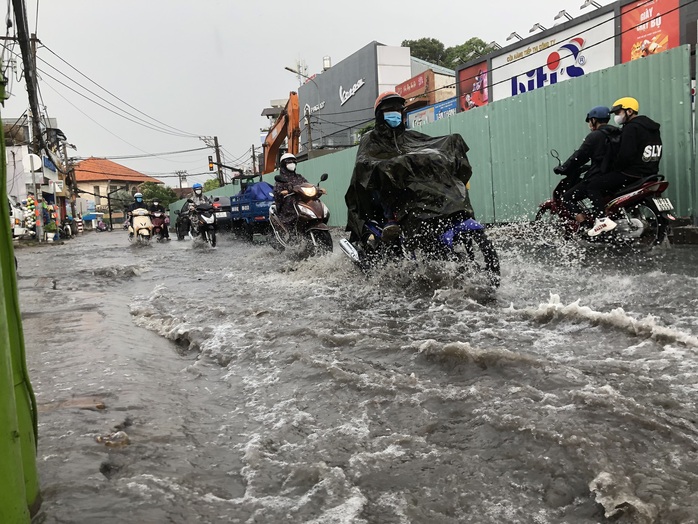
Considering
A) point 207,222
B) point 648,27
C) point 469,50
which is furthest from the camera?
point 469,50

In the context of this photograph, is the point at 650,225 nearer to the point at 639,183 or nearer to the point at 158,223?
the point at 639,183

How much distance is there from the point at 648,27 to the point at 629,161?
11.5 m

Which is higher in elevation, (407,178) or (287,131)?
(287,131)

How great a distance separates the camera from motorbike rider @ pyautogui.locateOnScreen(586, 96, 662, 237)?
6.33m

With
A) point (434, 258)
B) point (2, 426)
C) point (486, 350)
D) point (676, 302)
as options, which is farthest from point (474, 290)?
point (2, 426)

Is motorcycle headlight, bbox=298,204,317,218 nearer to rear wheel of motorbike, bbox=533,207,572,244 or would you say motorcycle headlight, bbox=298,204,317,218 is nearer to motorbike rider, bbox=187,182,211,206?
rear wheel of motorbike, bbox=533,207,572,244

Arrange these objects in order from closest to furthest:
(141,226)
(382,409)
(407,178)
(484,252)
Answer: (382,409) < (484,252) < (407,178) < (141,226)

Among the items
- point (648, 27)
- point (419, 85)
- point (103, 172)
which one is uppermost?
point (103, 172)

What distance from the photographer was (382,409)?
7.70 feet

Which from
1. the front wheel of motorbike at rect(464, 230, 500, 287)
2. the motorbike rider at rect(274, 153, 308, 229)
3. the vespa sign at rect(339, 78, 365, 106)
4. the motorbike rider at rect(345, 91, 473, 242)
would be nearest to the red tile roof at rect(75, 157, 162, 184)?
the vespa sign at rect(339, 78, 365, 106)

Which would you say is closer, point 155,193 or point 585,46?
point 585,46

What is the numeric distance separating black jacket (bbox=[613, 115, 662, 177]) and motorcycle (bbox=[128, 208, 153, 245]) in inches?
535

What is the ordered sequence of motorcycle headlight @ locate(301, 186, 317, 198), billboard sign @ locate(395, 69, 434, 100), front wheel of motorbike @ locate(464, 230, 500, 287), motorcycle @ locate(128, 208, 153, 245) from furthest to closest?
billboard sign @ locate(395, 69, 434, 100)
motorcycle @ locate(128, 208, 153, 245)
motorcycle headlight @ locate(301, 186, 317, 198)
front wheel of motorbike @ locate(464, 230, 500, 287)

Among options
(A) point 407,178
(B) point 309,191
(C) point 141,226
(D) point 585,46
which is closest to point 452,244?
(A) point 407,178
